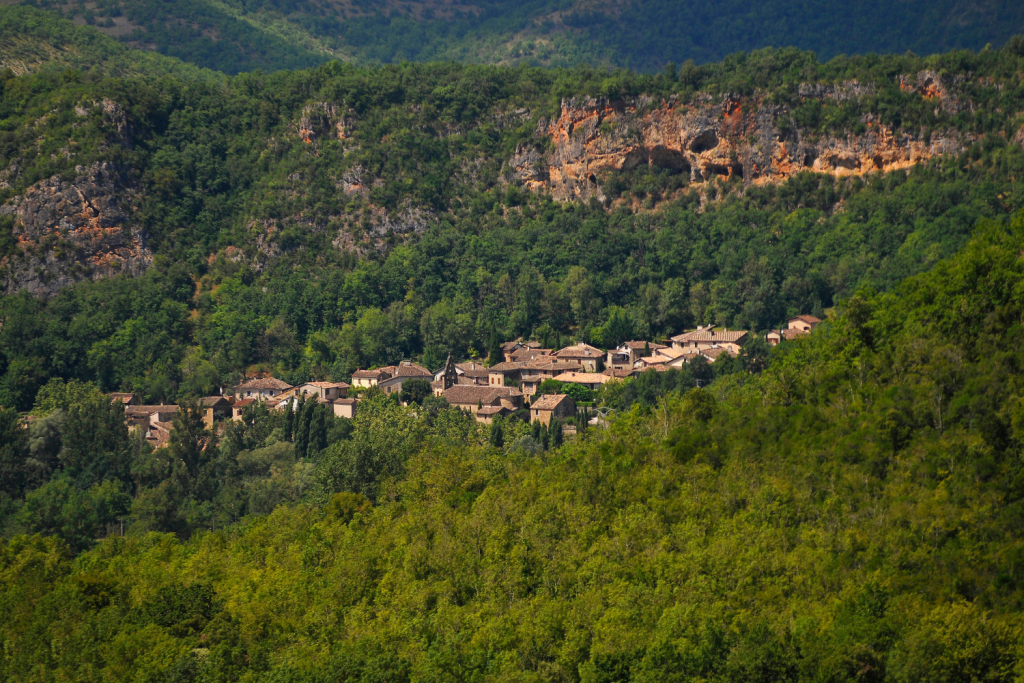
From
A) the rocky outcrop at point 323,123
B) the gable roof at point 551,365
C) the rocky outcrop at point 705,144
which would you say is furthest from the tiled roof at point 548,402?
Result: the rocky outcrop at point 323,123

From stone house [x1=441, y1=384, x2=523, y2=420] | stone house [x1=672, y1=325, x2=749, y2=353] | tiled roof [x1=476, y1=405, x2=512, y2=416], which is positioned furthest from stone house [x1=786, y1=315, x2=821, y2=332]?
tiled roof [x1=476, y1=405, x2=512, y2=416]

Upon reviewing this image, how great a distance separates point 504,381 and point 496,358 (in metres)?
6.28

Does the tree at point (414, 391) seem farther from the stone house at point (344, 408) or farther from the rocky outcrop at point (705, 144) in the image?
the rocky outcrop at point (705, 144)

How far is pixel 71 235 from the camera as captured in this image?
106 meters

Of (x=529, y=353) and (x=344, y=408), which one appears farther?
(x=529, y=353)

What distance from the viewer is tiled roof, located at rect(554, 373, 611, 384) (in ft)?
279

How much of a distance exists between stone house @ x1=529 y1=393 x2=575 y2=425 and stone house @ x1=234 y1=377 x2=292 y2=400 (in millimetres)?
20345

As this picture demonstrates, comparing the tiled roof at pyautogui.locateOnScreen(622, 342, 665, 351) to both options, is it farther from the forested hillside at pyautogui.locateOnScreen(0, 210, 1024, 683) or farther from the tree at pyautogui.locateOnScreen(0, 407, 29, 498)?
the tree at pyautogui.locateOnScreen(0, 407, 29, 498)

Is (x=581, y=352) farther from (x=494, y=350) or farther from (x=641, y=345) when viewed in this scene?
(x=494, y=350)

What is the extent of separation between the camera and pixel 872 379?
48906 millimetres

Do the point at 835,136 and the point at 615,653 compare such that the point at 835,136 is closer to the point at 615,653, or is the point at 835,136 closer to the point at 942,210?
the point at 942,210

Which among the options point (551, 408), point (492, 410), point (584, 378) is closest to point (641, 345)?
point (584, 378)

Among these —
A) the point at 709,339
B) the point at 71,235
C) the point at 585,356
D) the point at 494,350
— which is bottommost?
the point at 585,356

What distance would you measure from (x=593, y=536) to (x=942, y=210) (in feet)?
224
